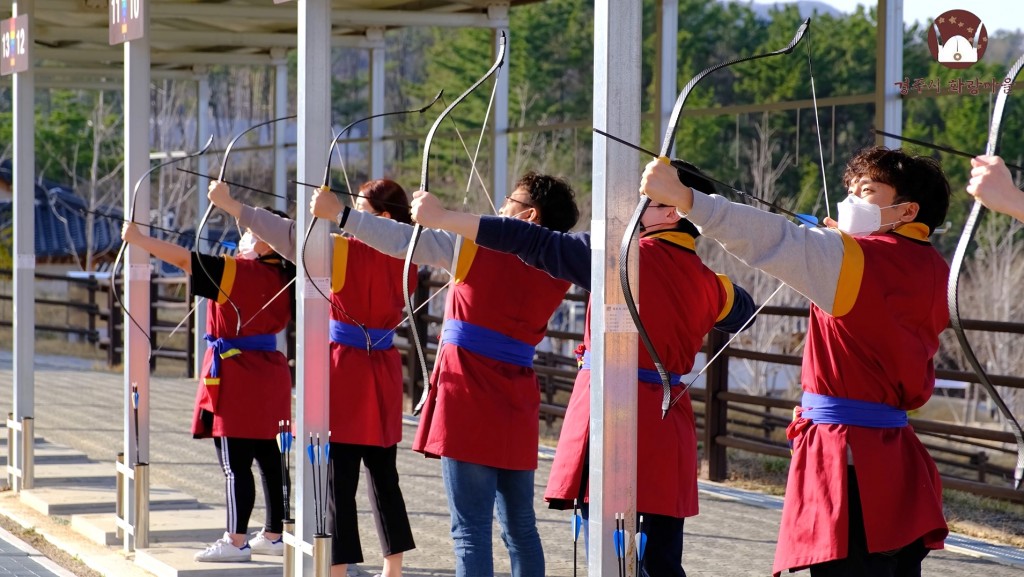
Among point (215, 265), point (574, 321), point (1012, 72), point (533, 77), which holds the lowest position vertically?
point (574, 321)

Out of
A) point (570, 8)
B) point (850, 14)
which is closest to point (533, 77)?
point (570, 8)

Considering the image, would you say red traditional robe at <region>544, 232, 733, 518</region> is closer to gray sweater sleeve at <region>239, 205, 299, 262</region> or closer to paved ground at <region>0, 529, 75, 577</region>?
gray sweater sleeve at <region>239, 205, 299, 262</region>

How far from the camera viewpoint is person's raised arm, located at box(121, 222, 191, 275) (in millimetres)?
5086

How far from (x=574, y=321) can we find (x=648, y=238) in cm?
2508

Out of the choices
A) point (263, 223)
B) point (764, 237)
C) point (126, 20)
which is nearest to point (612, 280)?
point (764, 237)

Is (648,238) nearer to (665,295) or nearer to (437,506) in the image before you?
(665,295)

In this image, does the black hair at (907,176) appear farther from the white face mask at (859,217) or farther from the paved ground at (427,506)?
the paved ground at (427,506)

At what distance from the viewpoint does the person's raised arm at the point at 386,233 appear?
157 inches

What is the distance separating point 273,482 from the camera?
5.32 m

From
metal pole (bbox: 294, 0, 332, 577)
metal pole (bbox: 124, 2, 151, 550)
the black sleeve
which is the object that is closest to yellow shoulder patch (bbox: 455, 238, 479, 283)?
metal pole (bbox: 294, 0, 332, 577)

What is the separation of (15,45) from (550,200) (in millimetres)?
4478

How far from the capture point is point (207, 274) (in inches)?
197

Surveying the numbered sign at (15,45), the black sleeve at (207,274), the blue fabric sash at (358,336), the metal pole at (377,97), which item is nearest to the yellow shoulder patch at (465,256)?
the blue fabric sash at (358,336)

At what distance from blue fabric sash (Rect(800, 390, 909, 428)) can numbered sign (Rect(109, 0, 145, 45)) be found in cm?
368
